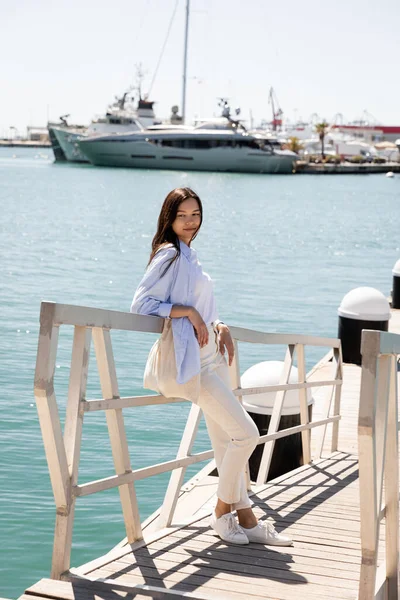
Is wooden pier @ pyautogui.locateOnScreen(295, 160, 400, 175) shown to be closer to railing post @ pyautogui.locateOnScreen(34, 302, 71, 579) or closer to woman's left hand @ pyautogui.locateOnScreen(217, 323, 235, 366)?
woman's left hand @ pyautogui.locateOnScreen(217, 323, 235, 366)

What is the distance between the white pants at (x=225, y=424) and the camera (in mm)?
4152

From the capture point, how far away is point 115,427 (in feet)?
13.0

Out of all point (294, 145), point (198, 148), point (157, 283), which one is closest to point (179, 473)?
point (157, 283)

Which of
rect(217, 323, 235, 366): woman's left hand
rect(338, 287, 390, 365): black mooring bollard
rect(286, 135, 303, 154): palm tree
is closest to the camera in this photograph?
rect(217, 323, 235, 366): woman's left hand

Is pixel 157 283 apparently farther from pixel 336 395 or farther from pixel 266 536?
pixel 336 395

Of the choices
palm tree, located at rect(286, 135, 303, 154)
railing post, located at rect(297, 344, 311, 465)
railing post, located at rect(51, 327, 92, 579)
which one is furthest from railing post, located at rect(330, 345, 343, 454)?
palm tree, located at rect(286, 135, 303, 154)

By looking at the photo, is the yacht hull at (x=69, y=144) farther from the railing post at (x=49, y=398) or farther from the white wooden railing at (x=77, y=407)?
the railing post at (x=49, y=398)

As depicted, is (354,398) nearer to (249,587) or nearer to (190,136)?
(249,587)

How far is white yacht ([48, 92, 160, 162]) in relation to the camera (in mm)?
108625

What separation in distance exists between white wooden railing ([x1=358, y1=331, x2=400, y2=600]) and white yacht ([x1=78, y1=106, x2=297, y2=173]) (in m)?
94.6

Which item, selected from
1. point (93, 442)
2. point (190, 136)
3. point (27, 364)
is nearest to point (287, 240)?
point (27, 364)

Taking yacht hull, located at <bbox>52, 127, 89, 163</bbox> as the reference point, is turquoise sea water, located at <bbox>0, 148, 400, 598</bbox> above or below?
below

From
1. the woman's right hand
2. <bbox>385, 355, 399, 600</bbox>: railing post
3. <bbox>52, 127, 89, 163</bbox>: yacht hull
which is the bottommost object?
<bbox>385, 355, 399, 600</bbox>: railing post

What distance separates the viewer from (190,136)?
98812 millimetres
